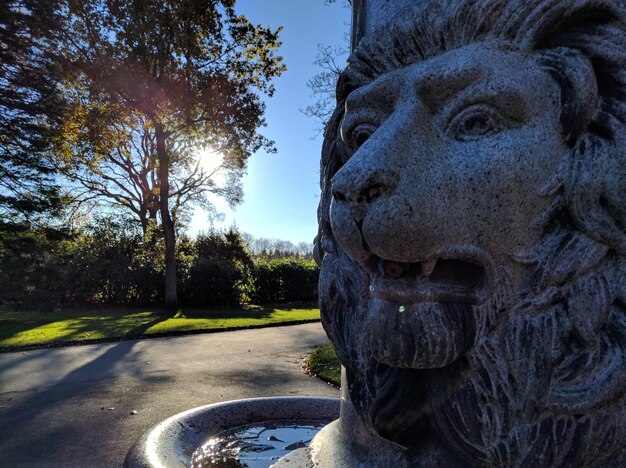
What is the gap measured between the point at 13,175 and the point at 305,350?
10877mm

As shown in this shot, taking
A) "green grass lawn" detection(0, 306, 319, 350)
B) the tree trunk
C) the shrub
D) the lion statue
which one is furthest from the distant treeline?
the lion statue

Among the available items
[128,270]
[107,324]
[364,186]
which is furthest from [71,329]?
[364,186]

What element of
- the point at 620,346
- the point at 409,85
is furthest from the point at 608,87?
the point at 620,346

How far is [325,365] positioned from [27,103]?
42.1 feet

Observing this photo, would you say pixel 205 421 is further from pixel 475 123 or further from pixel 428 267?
pixel 475 123

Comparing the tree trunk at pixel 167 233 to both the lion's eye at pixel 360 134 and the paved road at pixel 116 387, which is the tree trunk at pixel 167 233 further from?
the lion's eye at pixel 360 134

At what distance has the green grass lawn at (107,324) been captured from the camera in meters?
10.6

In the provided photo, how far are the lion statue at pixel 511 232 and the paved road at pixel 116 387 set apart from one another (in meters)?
3.65

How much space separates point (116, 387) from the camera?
21.4ft

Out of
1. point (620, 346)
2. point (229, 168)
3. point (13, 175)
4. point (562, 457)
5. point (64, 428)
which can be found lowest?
point (64, 428)

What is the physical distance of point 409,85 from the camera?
139 cm

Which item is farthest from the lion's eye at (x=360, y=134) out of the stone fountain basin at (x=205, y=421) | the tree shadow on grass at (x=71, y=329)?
the tree shadow on grass at (x=71, y=329)

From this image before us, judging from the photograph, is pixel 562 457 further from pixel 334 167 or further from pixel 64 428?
pixel 64 428

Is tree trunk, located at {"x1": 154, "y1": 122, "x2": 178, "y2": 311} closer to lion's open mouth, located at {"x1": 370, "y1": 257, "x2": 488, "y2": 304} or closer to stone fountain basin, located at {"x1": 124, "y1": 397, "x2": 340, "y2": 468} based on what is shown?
stone fountain basin, located at {"x1": 124, "y1": 397, "x2": 340, "y2": 468}
